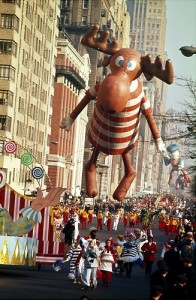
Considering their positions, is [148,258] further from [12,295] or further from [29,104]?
[29,104]

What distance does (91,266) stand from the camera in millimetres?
25078

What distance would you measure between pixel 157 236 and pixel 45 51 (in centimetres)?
3509

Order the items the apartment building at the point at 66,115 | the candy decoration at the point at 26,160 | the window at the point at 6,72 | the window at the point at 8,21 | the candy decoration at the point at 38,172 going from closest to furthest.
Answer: the candy decoration at the point at 38,172 → the candy decoration at the point at 26,160 → the window at the point at 8,21 → the window at the point at 6,72 → the apartment building at the point at 66,115

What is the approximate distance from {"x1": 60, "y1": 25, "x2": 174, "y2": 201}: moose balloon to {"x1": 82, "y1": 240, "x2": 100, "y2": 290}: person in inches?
105

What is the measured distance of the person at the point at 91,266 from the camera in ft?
82.1

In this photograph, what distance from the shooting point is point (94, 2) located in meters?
129

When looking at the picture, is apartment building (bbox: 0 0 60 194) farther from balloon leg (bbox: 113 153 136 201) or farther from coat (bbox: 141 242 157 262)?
balloon leg (bbox: 113 153 136 201)

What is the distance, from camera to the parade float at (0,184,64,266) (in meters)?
25.8

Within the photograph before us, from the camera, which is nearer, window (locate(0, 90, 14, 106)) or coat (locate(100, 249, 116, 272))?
coat (locate(100, 249, 116, 272))

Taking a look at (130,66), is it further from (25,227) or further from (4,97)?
(4,97)

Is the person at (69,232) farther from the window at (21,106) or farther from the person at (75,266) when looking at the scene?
the window at (21,106)

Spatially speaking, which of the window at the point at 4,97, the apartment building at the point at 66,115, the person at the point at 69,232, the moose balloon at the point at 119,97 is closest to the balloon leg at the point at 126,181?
the moose balloon at the point at 119,97

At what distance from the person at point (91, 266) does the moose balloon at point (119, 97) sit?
2.67 m

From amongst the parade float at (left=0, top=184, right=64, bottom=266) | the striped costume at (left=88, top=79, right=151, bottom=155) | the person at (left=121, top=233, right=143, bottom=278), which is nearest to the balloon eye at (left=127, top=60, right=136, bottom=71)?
the striped costume at (left=88, top=79, right=151, bottom=155)
